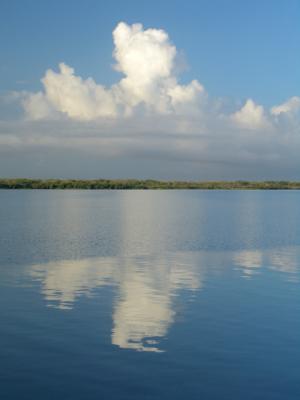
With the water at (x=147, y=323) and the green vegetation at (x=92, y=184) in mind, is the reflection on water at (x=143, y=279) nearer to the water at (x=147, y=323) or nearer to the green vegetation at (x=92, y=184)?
the water at (x=147, y=323)

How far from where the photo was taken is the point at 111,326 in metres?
14.3

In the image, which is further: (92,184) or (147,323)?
(92,184)

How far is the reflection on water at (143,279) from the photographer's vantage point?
1430 centimetres

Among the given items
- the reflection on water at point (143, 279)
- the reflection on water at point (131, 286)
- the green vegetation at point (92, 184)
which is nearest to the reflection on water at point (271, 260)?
the reflection on water at point (143, 279)

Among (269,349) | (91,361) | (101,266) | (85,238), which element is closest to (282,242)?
(85,238)

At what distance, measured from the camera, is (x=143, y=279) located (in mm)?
21453

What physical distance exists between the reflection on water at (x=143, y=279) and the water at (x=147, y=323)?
4 cm

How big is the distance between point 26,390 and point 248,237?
30.2 metres

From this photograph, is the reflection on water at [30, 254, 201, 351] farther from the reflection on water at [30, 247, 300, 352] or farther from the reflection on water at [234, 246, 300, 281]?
the reflection on water at [234, 246, 300, 281]

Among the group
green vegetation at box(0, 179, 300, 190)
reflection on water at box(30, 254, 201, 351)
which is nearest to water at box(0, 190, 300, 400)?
reflection on water at box(30, 254, 201, 351)

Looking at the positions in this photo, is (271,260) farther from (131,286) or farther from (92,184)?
(92,184)

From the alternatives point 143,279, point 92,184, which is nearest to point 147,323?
point 143,279

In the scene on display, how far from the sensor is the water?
417 inches

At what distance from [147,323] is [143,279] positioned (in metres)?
6.88
